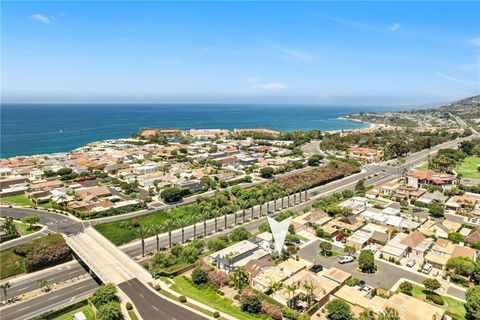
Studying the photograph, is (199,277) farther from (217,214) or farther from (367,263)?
(367,263)

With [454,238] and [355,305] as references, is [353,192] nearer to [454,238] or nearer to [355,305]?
[454,238]

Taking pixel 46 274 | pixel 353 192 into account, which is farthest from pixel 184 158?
pixel 46 274

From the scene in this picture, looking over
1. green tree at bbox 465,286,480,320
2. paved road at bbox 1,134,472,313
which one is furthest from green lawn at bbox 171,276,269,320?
Answer: green tree at bbox 465,286,480,320

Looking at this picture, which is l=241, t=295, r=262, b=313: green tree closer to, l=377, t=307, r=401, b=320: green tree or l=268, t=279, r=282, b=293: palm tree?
l=268, t=279, r=282, b=293: palm tree

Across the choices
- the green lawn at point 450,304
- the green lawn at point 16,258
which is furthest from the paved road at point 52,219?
the green lawn at point 450,304

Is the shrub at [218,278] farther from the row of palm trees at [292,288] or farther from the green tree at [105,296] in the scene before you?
the green tree at [105,296]

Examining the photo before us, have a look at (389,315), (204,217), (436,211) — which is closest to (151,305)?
(204,217)
